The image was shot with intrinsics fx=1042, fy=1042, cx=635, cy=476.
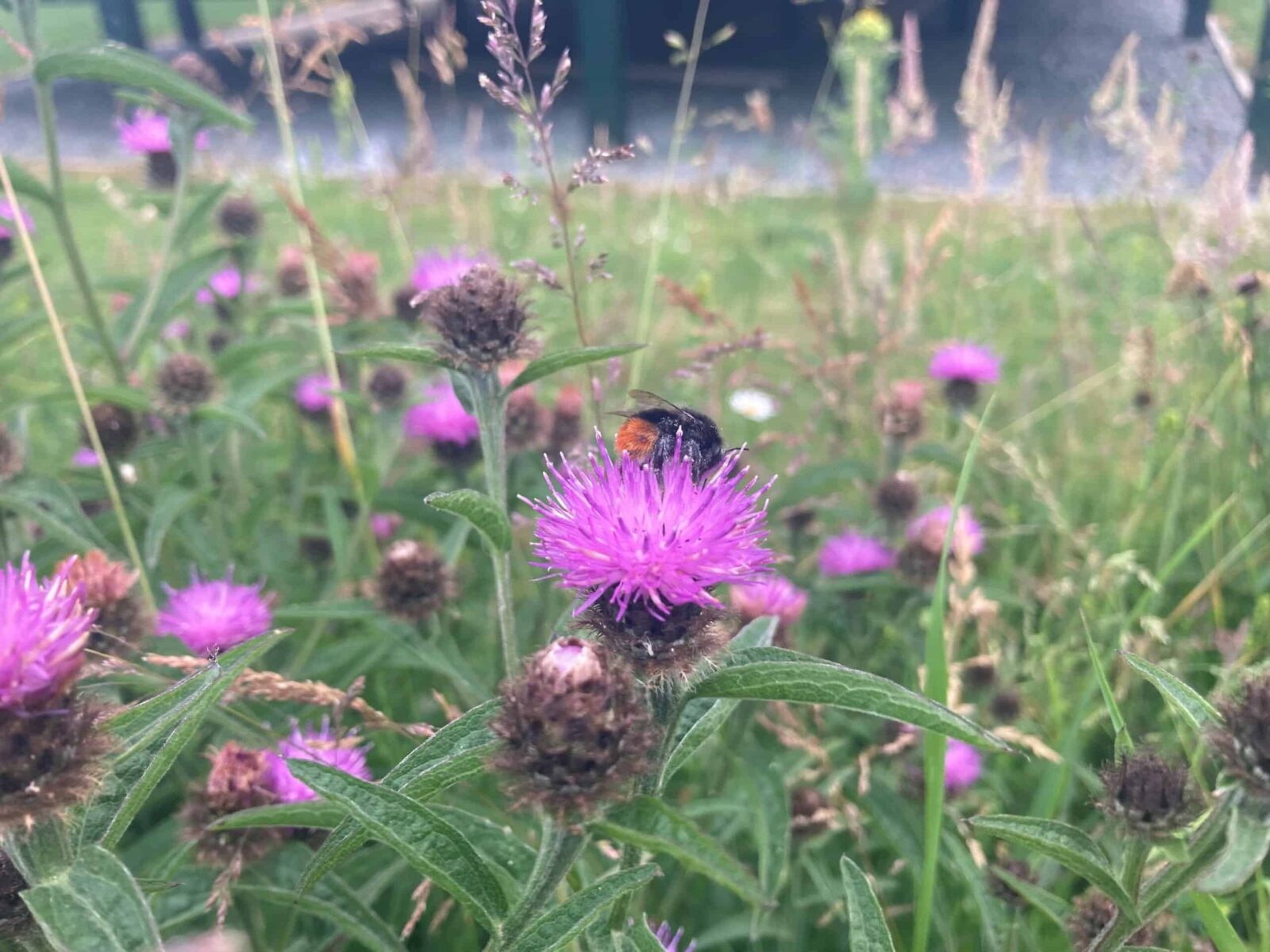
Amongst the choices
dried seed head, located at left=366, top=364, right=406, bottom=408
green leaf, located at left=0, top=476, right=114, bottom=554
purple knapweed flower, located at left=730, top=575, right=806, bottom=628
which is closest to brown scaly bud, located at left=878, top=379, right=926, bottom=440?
purple knapweed flower, located at left=730, top=575, right=806, bottom=628

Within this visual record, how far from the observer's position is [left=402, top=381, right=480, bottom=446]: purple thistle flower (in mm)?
2395

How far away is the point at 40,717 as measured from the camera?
3.11 feet

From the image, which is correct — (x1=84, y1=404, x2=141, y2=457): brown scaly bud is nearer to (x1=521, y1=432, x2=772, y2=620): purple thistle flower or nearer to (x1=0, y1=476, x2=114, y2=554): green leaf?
(x1=0, y1=476, x2=114, y2=554): green leaf

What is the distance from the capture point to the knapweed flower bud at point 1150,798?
1176mm

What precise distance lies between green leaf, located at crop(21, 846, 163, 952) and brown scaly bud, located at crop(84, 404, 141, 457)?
160 cm

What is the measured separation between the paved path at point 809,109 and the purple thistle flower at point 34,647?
4034 mm

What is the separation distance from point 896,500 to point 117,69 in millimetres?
1845

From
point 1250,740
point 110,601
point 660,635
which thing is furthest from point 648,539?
point 110,601

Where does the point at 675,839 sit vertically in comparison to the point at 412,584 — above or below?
above

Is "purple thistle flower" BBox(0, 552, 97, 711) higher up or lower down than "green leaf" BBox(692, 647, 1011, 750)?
higher up

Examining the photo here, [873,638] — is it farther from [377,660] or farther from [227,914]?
[227,914]

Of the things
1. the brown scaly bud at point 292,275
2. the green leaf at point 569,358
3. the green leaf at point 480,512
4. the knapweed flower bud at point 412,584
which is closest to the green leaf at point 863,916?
the green leaf at point 480,512

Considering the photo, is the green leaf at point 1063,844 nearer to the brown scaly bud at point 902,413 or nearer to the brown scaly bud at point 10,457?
the brown scaly bud at point 902,413

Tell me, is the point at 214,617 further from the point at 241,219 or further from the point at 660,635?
the point at 241,219
